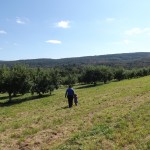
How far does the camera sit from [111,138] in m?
12.5

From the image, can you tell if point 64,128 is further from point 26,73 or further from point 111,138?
point 26,73

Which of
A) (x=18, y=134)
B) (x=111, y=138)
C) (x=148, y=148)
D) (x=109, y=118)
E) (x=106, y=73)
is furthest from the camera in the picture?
(x=106, y=73)

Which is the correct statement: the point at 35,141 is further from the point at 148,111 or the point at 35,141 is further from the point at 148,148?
the point at 148,111

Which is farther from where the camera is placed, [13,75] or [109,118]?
[13,75]

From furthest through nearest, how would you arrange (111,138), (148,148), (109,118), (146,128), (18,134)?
(109,118)
(18,134)
(146,128)
(111,138)
(148,148)

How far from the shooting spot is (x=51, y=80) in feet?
208

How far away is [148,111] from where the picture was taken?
59.1 ft

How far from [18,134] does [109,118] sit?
5.93 m

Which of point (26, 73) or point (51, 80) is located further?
point (51, 80)

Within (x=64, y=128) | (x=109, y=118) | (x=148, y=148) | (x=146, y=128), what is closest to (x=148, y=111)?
(x=109, y=118)

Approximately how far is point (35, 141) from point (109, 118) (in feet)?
19.5

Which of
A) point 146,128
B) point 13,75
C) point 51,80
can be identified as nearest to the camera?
point 146,128

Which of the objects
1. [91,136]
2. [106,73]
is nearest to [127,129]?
[91,136]

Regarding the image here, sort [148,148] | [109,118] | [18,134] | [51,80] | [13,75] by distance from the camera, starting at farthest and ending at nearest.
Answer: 1. [51,80]
2. [13,75]
3. [109,118]
4. [18,134]
5. [148,148]
